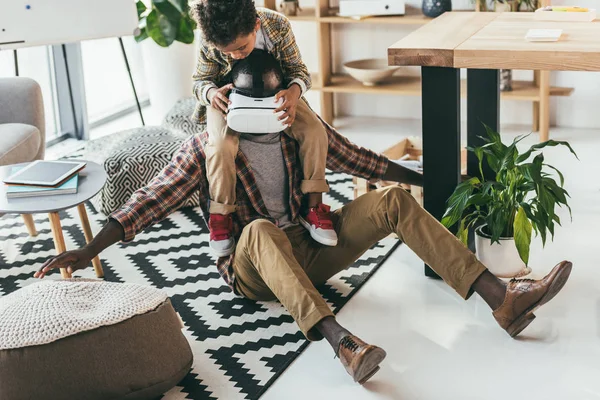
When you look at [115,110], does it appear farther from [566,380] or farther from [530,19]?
[566,380]

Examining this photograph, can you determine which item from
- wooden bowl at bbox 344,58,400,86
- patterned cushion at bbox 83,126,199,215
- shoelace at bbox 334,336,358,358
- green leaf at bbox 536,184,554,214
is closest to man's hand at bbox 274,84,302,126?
shoelace at bbox 334,336,358,358

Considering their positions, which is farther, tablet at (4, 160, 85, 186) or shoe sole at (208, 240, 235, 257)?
tablet at (4, 160, 85, 186)

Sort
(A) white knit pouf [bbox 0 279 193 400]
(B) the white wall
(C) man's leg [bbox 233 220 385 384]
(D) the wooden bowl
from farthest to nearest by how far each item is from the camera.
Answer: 1. (D) the wooden bowl
2. (B) the white wall
3. (C) man's leg [bbox 233 220 385 384]
4. (A) white knit pouf [bbox 0 279 193 400]

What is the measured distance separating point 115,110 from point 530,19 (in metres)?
3.34

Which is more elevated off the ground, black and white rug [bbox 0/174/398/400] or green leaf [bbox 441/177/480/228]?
green leaf [bbox 441/177/480/228]

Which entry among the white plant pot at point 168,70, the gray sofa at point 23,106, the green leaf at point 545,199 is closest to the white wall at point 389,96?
the white plant pot at point 168,70

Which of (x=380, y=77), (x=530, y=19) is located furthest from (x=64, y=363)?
(x=380, y=77)

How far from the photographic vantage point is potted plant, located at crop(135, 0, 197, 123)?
182 inches

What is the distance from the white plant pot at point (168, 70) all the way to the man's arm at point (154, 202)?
229 centimetres

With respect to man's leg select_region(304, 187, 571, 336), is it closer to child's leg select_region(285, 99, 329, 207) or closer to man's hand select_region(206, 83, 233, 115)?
child's leg select_region(285, 99, 329, 207)

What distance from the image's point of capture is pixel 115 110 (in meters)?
5.77

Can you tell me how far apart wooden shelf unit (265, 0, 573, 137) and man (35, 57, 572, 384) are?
181 cm

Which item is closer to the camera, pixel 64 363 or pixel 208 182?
pixel 64 363

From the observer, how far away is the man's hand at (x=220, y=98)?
2.67 m
